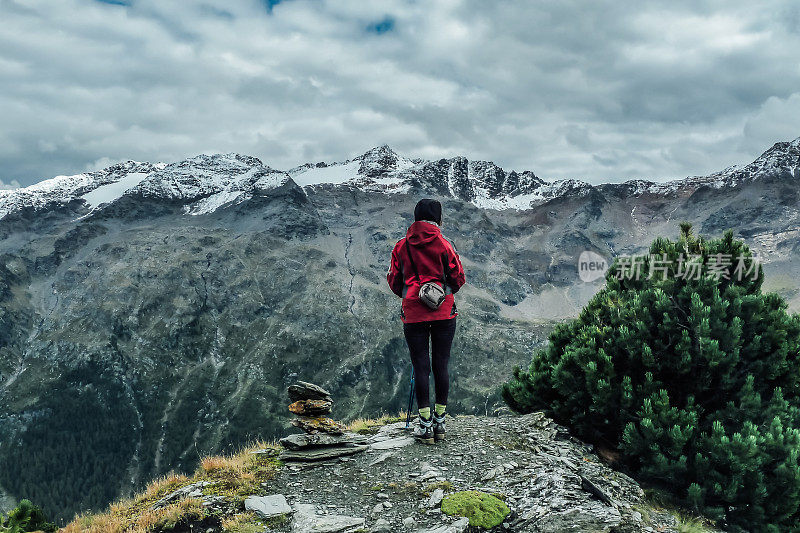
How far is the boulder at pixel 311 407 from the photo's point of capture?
41.1 ft

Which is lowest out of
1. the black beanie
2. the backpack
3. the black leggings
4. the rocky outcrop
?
the rocky outcrop

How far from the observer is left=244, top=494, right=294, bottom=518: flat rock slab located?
8.12m

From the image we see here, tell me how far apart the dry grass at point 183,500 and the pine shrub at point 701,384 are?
707 cm

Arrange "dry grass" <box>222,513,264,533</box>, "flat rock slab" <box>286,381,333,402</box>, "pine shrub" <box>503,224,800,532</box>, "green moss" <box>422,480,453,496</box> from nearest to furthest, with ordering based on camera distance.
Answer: "dry grass" <box>222,513,264,533</box>, "green moss" <box>422,480,453,496</box>, "pine shrub" <box>503,224,800,532</box>, "flat rock slab" <box>286,381,333,402</box>

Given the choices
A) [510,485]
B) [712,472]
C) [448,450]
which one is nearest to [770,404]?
[712,472]

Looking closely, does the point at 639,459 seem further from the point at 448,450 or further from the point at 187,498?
the point at 187,498

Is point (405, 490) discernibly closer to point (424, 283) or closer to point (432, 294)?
point (432, 294)

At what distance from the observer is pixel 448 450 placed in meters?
10.8

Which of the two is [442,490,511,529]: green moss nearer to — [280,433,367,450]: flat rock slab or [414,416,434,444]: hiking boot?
[414,416,434,444]: hiking boot

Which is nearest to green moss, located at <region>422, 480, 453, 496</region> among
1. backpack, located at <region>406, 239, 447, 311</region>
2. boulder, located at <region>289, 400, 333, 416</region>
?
backpack, located at <region>406, 239, 447, 311</region>

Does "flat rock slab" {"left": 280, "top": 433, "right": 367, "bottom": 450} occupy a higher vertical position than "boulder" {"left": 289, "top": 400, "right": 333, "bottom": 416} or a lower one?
lower

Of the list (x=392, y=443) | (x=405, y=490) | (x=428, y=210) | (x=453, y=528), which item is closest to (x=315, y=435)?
(x=392, y=443)

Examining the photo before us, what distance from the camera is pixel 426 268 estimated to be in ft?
34.8

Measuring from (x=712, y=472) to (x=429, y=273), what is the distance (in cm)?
628
